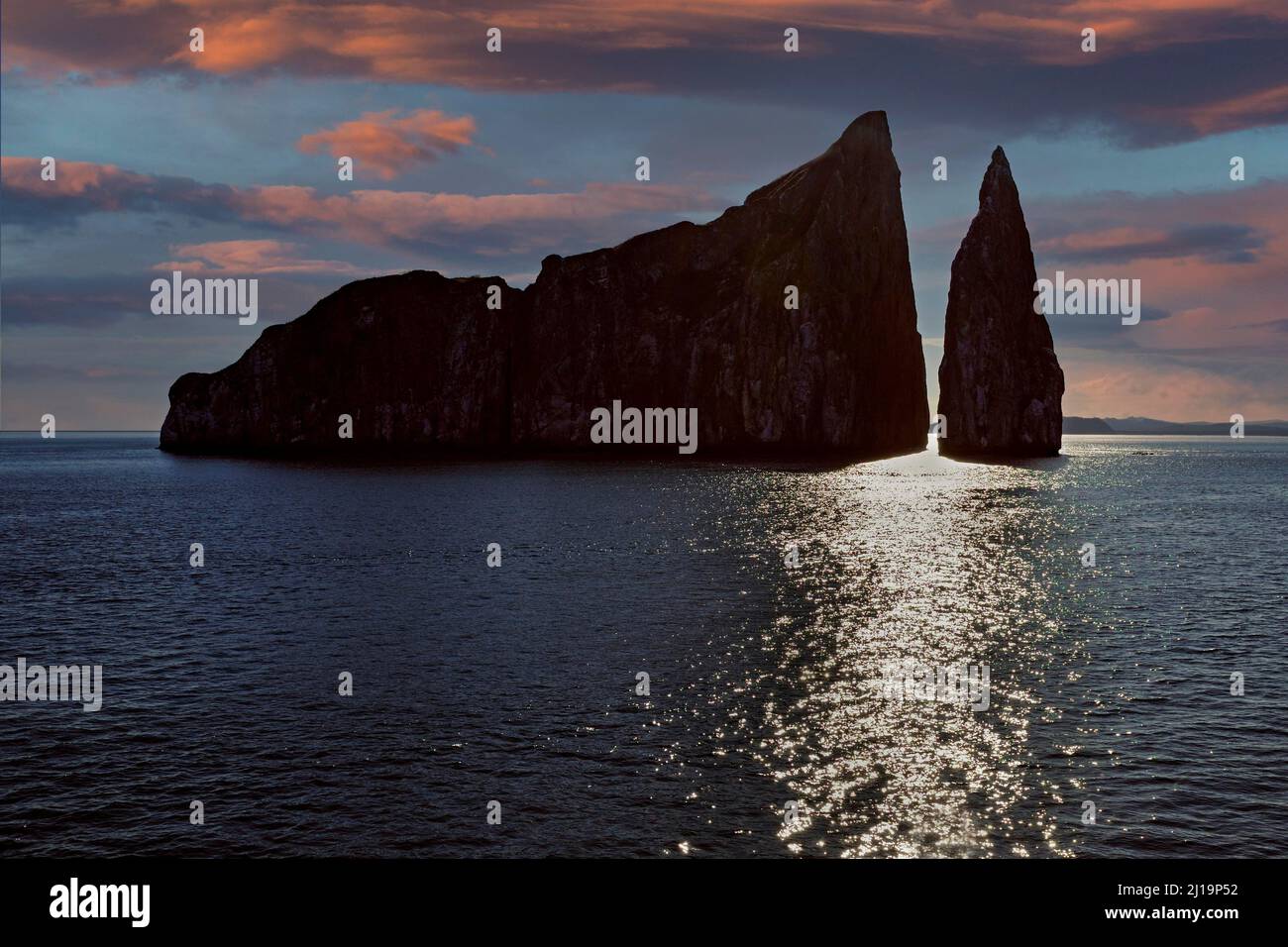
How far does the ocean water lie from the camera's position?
2264cm

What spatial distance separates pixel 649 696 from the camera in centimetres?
3306

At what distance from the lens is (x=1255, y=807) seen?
23.3 metres

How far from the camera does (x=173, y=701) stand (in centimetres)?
3259

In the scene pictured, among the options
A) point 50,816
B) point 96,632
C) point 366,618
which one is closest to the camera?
point 50,816

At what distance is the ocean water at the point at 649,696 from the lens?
2264 centimetres
